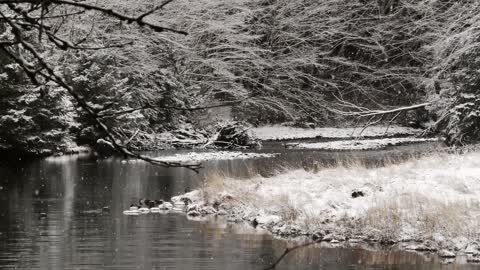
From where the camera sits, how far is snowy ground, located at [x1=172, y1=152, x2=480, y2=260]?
1007 centimetres

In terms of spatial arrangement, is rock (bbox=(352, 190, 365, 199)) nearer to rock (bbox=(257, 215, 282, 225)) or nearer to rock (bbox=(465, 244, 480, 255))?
rock (bbox=(257, 215, 282, 225))

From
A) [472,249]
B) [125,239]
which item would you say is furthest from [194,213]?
[472,249]

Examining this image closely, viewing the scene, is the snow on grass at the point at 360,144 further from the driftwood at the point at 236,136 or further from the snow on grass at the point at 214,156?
the snow on grass at the point at 214,156

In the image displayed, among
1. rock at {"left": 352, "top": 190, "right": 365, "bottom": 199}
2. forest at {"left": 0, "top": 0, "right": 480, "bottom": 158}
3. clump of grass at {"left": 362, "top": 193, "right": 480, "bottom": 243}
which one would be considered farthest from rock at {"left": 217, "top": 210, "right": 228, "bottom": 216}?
forest at {"left": 0, "top": 0, "right": 480, "bottom": 158}

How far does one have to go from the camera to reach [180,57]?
30609 mm

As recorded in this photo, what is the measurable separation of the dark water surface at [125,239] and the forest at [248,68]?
6432mm

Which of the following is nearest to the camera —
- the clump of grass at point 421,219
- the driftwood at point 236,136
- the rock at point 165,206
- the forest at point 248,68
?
the clump of grass at point 421,219

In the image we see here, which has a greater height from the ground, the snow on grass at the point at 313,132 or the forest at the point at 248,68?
the forest at the point at 248,68

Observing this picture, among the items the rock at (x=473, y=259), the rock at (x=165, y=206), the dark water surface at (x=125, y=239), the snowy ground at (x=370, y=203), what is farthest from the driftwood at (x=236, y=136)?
the rock at (x=473, y=259)

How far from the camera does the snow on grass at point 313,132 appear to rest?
35.1 m

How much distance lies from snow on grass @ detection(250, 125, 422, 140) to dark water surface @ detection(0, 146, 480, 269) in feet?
61.6

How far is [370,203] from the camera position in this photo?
11.3 meters

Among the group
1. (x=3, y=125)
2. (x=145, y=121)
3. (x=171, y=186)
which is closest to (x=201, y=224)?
(x=171, y=186)

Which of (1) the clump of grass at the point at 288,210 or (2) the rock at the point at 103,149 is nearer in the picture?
(1) the clump of grass at the point at 288,210
